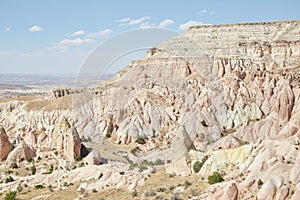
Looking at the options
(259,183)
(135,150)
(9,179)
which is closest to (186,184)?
(259,183)

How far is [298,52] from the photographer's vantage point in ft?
203

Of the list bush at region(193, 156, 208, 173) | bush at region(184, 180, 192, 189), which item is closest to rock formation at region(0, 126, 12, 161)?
bush at region(193, 156, 208, 173)

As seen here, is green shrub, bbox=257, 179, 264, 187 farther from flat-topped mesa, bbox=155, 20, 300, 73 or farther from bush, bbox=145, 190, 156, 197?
Result: flat-topped mesa, bbox=155, 20, 300, 73

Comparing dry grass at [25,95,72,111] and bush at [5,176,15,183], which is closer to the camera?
bush at [5,176,15,183]

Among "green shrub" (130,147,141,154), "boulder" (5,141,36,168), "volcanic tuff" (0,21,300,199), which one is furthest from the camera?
"green shrub" (130,147,141,154)

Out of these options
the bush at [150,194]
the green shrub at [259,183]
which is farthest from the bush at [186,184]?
the green shrub at [259,183]

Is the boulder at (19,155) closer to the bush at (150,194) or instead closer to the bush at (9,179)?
the bush at (9,179)

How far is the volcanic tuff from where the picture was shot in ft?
70.8

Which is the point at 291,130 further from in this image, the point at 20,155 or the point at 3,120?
the point at 3,120

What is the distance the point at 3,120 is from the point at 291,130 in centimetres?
5192

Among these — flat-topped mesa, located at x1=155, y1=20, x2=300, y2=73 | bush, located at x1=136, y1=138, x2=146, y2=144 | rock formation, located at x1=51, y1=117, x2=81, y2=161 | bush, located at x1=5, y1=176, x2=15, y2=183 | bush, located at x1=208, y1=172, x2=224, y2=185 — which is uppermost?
flat-topped mesa, located at x1=155, y1=20, x2=300, y2=73

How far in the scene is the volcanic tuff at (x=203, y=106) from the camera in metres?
21.6

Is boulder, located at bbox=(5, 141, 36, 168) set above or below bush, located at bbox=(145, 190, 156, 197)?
below

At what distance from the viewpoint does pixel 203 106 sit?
50.8 m
